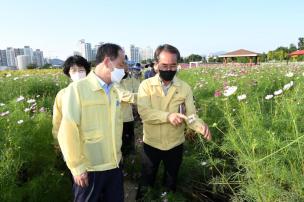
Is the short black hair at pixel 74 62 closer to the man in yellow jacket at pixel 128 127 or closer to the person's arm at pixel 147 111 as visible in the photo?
the person's arm at pixel 147 111

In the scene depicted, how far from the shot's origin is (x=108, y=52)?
203 centimetres

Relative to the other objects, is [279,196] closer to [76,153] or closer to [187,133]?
[76,153]

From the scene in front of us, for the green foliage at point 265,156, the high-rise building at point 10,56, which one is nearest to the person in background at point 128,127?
the green foliage at point 265,156

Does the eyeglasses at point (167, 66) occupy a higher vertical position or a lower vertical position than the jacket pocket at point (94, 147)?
higher

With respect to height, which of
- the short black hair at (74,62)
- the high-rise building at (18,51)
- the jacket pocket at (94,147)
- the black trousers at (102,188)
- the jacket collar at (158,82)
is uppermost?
the high-rise building at (18,51)

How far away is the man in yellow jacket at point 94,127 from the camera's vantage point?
1885mm

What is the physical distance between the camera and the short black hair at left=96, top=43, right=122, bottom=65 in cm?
203

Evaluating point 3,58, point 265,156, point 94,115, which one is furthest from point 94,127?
point 3,58

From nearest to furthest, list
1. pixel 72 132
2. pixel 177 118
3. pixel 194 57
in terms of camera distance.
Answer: pixel 72 132 → pixel 177 118 → pixel 194 57

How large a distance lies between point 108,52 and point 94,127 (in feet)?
1.60

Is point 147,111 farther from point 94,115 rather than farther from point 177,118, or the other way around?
point 94,115

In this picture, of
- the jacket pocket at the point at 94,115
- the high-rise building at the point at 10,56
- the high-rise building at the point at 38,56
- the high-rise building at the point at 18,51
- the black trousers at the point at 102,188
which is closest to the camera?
the jacket pocket at the point at 94,115

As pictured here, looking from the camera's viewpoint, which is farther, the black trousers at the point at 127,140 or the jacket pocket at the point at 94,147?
the black trousers at the point at 127,140

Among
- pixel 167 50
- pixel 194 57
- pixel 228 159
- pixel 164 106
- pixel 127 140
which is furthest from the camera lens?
pixel 194 57
